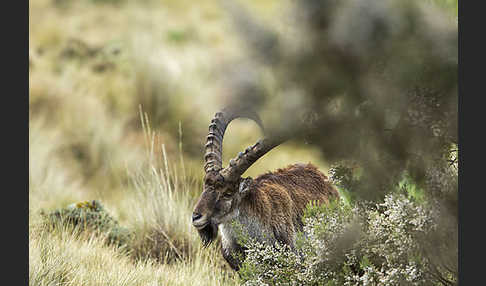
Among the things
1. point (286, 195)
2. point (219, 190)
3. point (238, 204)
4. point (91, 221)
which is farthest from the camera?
point (91, 221)

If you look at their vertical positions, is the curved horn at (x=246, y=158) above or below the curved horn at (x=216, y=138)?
below

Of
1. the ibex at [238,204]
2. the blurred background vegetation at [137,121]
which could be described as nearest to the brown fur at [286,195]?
the ibex at [238,204]

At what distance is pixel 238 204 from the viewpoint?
5.31 m

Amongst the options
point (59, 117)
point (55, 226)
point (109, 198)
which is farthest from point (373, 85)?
point (59, 117)

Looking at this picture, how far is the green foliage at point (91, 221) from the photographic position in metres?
7.44

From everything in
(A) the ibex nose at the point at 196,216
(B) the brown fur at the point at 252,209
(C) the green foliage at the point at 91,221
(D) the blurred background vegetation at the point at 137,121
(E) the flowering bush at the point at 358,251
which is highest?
(D) the blurred background vegetation at the point at 137,121

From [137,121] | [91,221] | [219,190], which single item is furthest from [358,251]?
[137,121]

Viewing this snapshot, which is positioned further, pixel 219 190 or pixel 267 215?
pixel 267 215

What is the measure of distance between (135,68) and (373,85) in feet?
36.6

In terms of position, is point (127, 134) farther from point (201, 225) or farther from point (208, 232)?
point (201, 225)

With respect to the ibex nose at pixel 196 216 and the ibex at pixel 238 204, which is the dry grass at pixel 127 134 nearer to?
the ibex at pixel 238 204

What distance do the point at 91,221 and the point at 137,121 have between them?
614 cm

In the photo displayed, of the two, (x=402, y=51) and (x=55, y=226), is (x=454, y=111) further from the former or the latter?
(x=55, y=226)

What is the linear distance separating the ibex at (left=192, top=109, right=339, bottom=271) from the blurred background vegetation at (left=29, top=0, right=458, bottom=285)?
0.47 meters
